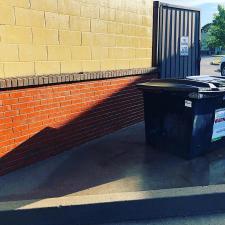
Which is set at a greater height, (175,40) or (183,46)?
(175,40)

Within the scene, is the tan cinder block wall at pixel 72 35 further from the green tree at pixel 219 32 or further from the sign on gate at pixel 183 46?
the green tree at pixel 219 32

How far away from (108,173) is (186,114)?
138cm

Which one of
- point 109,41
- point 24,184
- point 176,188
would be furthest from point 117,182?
point 109,41

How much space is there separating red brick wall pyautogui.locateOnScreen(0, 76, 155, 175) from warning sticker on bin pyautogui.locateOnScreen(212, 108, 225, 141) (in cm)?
193

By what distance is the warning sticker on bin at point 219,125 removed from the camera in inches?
192

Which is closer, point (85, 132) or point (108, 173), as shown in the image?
point (108, 173)

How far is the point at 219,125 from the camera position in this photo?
498 cm

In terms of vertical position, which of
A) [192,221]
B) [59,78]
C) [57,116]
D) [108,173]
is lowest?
[192,221]

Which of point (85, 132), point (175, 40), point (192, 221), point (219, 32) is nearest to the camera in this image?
point (192, 221)

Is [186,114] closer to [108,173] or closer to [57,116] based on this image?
[108,173]

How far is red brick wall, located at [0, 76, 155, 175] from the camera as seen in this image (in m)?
4.29

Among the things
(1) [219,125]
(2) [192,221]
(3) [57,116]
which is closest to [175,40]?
(1) [219,125]

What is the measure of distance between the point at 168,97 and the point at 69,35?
178 cm

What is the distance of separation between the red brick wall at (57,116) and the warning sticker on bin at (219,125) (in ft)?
6.34
